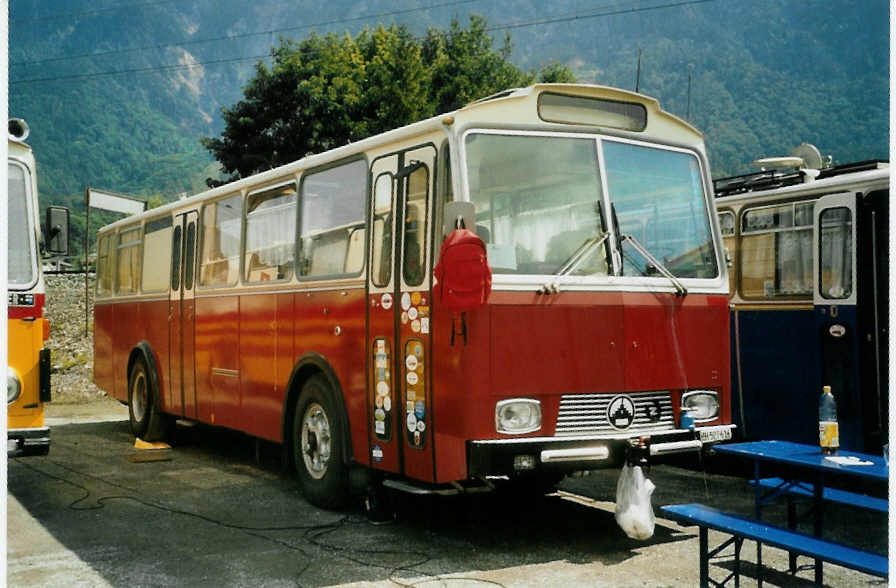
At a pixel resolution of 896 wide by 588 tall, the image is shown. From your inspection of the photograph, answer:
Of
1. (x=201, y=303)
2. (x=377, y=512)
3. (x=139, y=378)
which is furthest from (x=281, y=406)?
(x=139, y=378)

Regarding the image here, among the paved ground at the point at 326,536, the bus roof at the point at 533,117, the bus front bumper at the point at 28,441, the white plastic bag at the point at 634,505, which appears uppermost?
the bus roof at the point at 533,117

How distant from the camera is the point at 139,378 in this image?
13.1 m

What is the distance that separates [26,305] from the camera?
789 cm

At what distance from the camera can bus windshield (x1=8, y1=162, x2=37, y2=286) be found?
26.2ft

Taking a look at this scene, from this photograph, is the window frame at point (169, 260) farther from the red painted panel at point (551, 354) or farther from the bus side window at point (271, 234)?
the red painted panel at point (551, 354)

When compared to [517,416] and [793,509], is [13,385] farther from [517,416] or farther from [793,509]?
[793,509]

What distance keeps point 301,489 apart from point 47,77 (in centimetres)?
8208

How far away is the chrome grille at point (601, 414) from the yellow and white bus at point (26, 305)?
12.8ft

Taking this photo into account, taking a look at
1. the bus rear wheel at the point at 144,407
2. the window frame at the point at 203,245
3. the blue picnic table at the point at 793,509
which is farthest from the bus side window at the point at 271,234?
the blue picnic table at the point at 793,509

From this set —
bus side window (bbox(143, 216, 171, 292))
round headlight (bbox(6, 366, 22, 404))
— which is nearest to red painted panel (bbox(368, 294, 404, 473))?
round headlight (bbox(6, 366, 22, 404))

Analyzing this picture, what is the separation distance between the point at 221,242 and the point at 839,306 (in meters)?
6.16

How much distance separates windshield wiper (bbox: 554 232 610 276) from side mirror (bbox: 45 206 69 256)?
4165 mm

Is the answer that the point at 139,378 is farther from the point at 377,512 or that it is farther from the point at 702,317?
the point at 702,317

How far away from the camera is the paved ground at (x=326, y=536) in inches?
247
